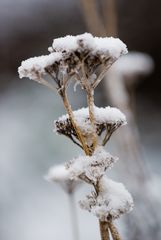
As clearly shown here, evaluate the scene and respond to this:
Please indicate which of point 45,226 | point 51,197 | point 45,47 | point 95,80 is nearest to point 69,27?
point 45,47

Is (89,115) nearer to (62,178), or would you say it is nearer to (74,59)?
(74,59)

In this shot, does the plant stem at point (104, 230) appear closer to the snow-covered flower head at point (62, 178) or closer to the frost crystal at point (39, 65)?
the frost crystal at point (39, 65)

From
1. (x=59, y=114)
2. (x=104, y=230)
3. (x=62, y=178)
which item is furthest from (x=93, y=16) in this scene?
(x=59, y=114)

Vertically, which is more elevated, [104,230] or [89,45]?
[89,45]

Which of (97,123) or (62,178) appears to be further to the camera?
(62,178)

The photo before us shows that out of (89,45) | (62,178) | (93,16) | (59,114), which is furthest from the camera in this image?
(59,114)

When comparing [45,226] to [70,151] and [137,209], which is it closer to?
[70,151]

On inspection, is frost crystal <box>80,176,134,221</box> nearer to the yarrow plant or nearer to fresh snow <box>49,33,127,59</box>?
the yarrow plant

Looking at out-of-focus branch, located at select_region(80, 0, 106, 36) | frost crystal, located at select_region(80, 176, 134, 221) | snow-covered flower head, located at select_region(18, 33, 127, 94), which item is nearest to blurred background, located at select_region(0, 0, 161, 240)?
out-of-focus branch, located at select_region(80, 0, 106, 36)
